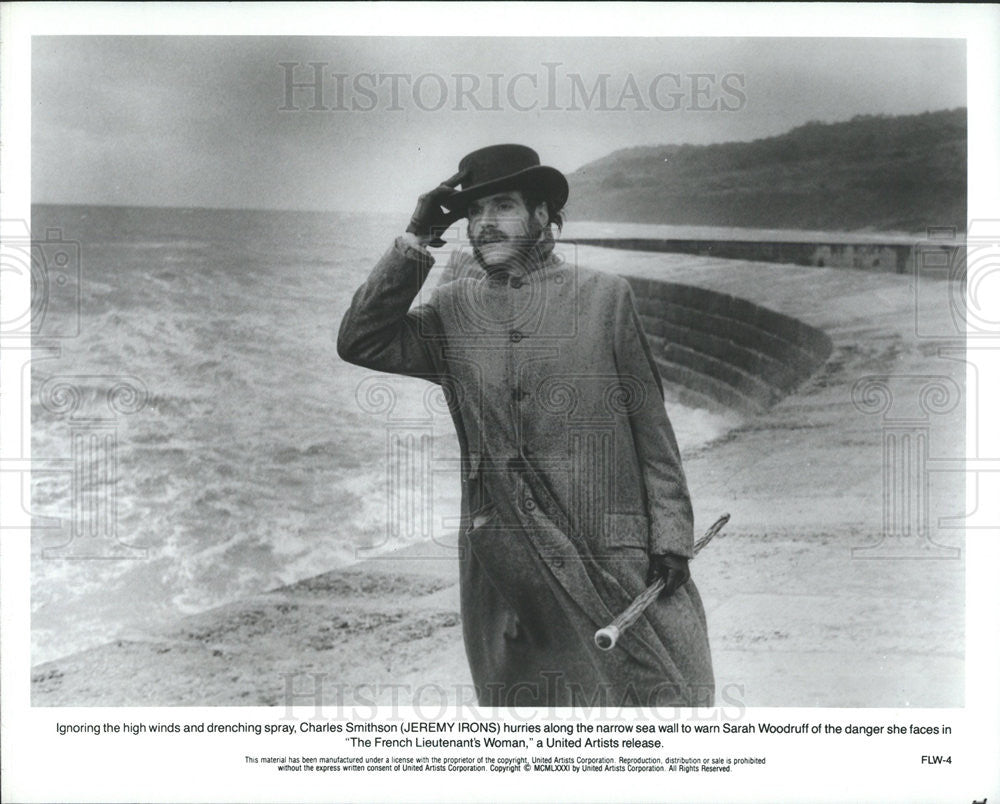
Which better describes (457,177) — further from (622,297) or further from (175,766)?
(175,766)

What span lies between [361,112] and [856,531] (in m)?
2.23

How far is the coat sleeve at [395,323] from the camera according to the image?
373 cm

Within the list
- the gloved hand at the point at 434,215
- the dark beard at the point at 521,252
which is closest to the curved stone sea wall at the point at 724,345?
the dark beard at the point at 521,252

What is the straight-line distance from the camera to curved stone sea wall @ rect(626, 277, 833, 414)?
416 cm

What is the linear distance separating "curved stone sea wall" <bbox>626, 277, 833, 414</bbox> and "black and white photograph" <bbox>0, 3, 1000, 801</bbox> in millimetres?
13

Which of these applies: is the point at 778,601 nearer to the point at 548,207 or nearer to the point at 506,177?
the point at 548,207

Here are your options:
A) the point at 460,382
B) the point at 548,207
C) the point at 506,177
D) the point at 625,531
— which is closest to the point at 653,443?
the point at 625,531

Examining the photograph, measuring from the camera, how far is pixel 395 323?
3.83 m

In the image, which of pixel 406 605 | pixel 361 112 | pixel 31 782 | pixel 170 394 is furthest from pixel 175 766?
pixel 361 112

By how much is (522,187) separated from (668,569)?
1338 millimetres

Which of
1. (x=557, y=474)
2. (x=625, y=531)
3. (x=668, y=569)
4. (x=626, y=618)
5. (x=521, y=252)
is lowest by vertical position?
(x=626, y=618)

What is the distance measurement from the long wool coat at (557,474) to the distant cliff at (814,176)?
40 cm

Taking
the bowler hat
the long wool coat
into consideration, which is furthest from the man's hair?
the long wool coat

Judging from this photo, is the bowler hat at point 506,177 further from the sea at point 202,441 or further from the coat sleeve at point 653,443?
the coat sleeve at point 653,443
